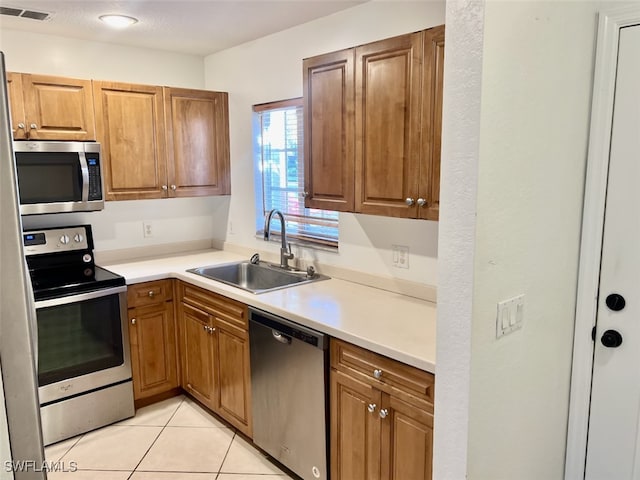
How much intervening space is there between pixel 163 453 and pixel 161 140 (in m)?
1.96

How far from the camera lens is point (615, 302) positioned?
167cm

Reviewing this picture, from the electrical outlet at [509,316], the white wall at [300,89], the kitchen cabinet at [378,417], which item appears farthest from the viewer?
the white wall at [300,89]

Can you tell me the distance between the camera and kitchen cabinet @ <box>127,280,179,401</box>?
9.67ft

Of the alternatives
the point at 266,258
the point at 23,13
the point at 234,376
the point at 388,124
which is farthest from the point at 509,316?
the point at 23,13

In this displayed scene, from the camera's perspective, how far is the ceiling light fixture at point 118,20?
2650 millimetres

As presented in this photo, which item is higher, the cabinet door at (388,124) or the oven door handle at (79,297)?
the cabinet door at (388,124)

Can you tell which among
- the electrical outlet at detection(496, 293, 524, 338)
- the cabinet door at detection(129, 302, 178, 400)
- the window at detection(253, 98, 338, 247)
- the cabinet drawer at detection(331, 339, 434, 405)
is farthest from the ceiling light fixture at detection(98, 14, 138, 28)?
the electrical outlet at detection(496, 293, 524, 338)

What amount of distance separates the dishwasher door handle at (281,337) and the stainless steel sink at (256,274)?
61 centimetres

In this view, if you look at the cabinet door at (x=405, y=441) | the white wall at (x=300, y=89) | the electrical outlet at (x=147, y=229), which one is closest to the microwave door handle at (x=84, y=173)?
the electrical outlet at (x=147, y=229)

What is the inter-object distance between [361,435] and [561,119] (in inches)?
55.1

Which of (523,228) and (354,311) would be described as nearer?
(523,228)

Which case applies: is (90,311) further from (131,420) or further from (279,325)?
(279,325)

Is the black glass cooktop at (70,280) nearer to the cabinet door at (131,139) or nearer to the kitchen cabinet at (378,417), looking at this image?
the cabinet door at (131,139)

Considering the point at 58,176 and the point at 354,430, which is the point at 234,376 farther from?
the point at 58,176
